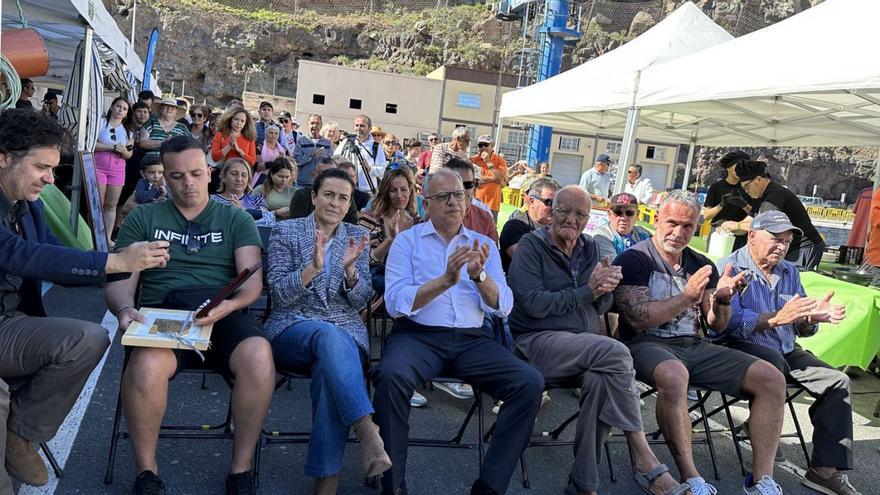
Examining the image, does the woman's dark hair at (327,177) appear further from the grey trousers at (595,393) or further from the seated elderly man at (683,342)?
the seated elderly man at (683,342)

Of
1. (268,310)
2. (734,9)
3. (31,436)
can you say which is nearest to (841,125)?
(268,310)

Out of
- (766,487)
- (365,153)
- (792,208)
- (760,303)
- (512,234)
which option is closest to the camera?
(766,487)

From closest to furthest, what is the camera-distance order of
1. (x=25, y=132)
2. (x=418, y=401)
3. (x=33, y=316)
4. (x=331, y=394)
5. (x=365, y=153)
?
(x=25, y=132) → (x=33, y=316) → (x=331, y=394) → (x=418, y=401) → (x=365, y=153)

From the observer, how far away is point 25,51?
19.5 ft

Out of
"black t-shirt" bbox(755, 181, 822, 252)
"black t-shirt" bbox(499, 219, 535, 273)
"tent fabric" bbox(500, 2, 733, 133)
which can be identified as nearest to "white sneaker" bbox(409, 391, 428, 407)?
"black t-shirt" bbox(499, 219, 535, 273)

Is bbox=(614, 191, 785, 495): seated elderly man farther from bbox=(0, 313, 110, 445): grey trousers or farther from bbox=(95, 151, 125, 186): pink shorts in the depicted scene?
bbox=(95, 151, 125, 186): pink shorts

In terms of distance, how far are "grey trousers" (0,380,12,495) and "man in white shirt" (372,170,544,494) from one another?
1.34 metres

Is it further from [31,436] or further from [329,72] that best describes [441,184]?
Answer: [329,72]

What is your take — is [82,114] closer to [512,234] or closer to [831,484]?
[512,234]

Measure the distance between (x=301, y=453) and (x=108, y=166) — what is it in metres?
5.01

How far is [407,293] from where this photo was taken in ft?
10.9

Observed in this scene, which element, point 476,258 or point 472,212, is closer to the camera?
point 476,258

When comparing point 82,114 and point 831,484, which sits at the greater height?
point 82,114

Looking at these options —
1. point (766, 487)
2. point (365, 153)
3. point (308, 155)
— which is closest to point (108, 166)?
point (308, 155)
